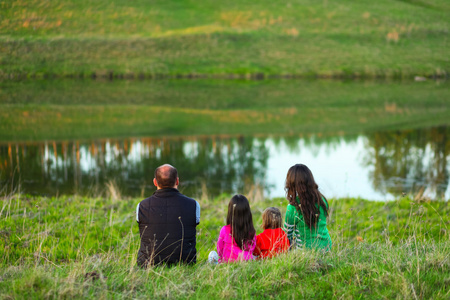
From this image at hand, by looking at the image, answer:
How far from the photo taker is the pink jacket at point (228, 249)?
5.82 metres

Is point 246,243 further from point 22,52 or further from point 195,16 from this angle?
point 195,16

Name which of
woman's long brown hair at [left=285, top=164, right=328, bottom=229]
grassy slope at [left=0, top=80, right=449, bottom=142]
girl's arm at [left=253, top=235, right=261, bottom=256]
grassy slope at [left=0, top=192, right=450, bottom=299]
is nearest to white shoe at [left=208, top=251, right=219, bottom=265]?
grassy slope at [left=0, top=192, right=450, bottom=299]

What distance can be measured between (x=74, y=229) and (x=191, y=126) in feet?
54.9

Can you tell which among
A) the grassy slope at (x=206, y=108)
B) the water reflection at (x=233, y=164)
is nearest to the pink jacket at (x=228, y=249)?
the water reflection at (x=233, y=164)

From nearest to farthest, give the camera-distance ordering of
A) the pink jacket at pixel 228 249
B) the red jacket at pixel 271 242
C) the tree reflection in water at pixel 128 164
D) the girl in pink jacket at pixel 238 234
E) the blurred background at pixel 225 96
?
1. the girl in pink jacket at pixel 238 234
2. the pink jacket at pixel 228 249
3. the red jacket at pixel 271 242
4. the tree reflection in water at pixel 128 164
5. the blurred background at pixel 225 96

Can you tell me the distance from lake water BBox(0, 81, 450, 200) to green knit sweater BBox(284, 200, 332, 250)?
6.50 meters

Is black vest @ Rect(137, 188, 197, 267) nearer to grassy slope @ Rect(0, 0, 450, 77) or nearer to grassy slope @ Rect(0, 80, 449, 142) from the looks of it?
grassy slope @ Rect(0, 80, 449, 142)

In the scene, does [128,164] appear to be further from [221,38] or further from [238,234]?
[221,38]

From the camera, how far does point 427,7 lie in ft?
248

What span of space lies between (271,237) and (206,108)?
25591mm

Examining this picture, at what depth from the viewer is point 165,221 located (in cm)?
560

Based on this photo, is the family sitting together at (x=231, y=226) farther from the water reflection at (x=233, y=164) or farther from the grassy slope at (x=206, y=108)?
the grassy slope at (x=206, y=108)

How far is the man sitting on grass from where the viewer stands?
18.3ft

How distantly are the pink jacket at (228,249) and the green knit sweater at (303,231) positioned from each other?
0.58 metres
